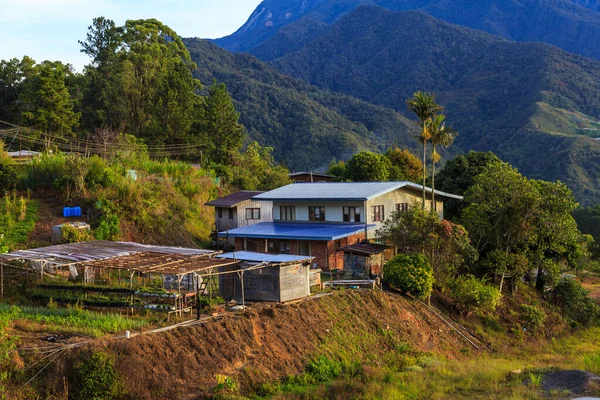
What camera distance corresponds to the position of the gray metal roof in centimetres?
3458

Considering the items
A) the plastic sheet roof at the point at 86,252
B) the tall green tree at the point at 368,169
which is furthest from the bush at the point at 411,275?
the tall green tree at the point at 368,169

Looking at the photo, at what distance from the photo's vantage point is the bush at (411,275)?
28.5m

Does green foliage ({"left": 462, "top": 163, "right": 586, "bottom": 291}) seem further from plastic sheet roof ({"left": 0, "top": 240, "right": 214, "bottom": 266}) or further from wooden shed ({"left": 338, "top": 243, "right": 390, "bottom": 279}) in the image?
plastic sheet roof ({"left": 0, "top": 240, "right": 214, "bottom": 266})

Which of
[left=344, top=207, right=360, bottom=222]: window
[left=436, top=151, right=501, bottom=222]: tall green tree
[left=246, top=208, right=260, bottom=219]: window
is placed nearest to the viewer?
[left=344, top=207, right=360, bottom=222]: window

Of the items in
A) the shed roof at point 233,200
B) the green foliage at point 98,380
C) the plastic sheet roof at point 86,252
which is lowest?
the green foliage at point 98,380

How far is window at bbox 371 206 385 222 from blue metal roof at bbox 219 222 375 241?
1329mm

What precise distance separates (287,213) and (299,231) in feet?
14.8

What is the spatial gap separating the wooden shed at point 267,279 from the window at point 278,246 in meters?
9.74

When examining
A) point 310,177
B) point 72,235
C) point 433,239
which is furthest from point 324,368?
point 310,177

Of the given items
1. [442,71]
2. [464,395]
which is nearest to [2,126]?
[464,395]

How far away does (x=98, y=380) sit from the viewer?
15.7 metres

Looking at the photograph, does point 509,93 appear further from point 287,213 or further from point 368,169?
point 287,213

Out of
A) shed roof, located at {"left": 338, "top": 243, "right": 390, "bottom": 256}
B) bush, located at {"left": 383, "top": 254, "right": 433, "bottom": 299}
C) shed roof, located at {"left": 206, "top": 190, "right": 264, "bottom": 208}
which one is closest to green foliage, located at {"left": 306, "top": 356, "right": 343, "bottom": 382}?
bush, located at {"left": 383, "top": 254, "right": 433, "bottom": 299}

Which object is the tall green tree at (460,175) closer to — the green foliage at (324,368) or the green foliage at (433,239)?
the green foliage at (433,239)
